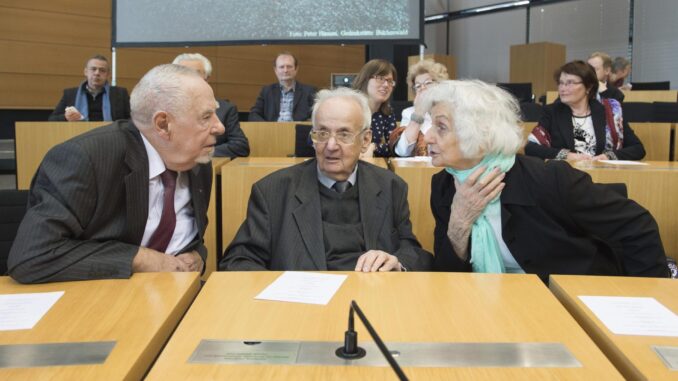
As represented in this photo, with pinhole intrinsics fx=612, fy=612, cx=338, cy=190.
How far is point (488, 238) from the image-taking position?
81.8 inches

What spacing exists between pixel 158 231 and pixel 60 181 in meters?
0.39

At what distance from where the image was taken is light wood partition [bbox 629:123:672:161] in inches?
180

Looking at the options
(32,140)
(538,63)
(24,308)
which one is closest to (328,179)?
Result: (24,308)

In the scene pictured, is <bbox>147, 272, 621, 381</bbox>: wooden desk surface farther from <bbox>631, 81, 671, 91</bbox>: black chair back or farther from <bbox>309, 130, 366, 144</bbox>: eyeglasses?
<bbox>631, 81, 671, 91</bbox>: black chair back

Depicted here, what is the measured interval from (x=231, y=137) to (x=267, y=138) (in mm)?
359

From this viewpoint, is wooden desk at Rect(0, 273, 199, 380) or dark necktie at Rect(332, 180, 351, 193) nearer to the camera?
wooden desk at Rect(0, 273, 199, 380)

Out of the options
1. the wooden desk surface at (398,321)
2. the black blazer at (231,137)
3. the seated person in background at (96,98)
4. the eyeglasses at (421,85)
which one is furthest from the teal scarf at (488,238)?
the seated person in background at (96,98)

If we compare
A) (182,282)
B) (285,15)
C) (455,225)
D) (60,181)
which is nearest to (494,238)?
(455,225)

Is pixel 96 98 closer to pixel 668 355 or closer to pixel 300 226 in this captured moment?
pixel 300 226

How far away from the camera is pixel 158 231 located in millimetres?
2006

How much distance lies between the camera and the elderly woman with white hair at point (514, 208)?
2.02 m

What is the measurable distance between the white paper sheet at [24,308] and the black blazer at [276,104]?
4798 mm

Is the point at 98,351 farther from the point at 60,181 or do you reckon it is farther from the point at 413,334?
the point at 60,181

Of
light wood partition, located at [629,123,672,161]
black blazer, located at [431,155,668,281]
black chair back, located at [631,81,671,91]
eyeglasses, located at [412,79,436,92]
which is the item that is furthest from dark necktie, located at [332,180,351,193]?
black chair back, located at [631,81,671,91]
